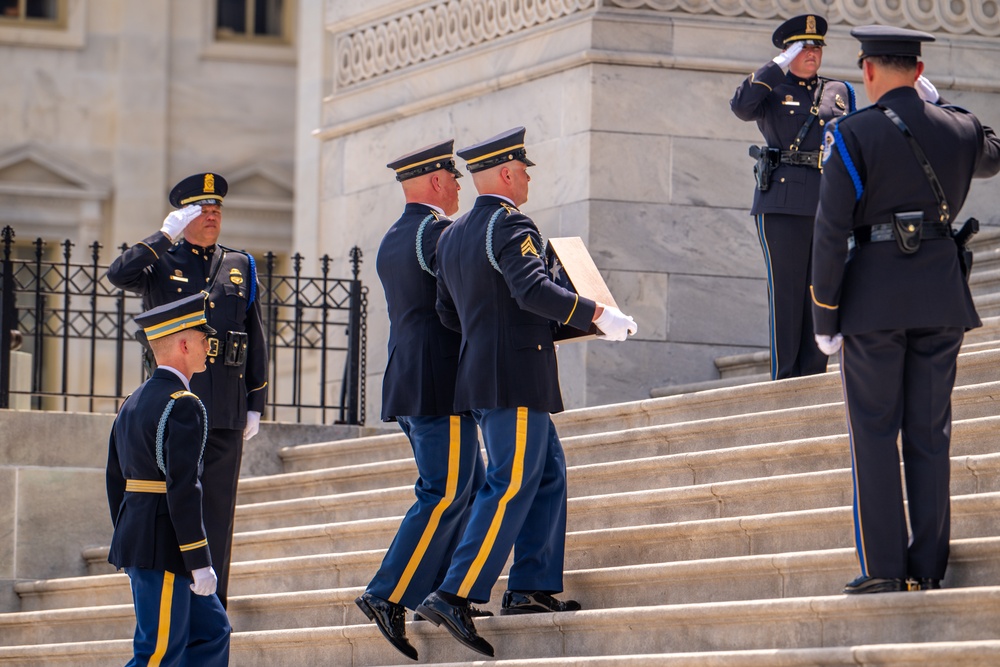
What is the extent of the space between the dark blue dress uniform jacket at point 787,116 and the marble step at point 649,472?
180 centimetres

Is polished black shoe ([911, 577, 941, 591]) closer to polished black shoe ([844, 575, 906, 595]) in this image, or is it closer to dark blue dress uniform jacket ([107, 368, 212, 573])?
polished black shoe ([844, 575, 906, 595])

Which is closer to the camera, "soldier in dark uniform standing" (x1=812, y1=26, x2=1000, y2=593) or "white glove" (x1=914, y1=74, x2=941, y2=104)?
"soldier in dark uniform standing" (x1=812, y1=26, x2=1000, y2=593)

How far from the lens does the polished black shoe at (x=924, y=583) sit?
7738 millimetres

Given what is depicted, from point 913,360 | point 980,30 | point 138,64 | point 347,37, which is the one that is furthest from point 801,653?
point 138,64

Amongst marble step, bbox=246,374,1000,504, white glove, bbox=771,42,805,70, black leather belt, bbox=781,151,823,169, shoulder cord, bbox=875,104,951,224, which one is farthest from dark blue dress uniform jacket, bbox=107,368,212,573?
white glove, bbox=771,42,805,70

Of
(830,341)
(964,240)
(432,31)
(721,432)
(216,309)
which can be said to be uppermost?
(432,31)

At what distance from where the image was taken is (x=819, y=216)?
7.90m

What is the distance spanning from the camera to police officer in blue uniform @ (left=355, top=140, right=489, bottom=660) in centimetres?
901

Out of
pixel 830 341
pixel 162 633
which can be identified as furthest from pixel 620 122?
pixel 162 633

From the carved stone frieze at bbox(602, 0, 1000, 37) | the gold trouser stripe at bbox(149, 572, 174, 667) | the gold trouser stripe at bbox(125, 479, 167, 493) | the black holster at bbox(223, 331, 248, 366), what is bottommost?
the gold trouser stripe at bbox(149, 572, 174, 667)

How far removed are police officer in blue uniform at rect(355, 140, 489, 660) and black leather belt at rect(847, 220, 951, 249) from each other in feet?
6.72

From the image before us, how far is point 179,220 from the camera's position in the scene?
34.2 ft

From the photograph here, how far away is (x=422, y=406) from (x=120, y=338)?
511 cm

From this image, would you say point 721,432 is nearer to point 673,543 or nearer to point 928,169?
point 673,543
